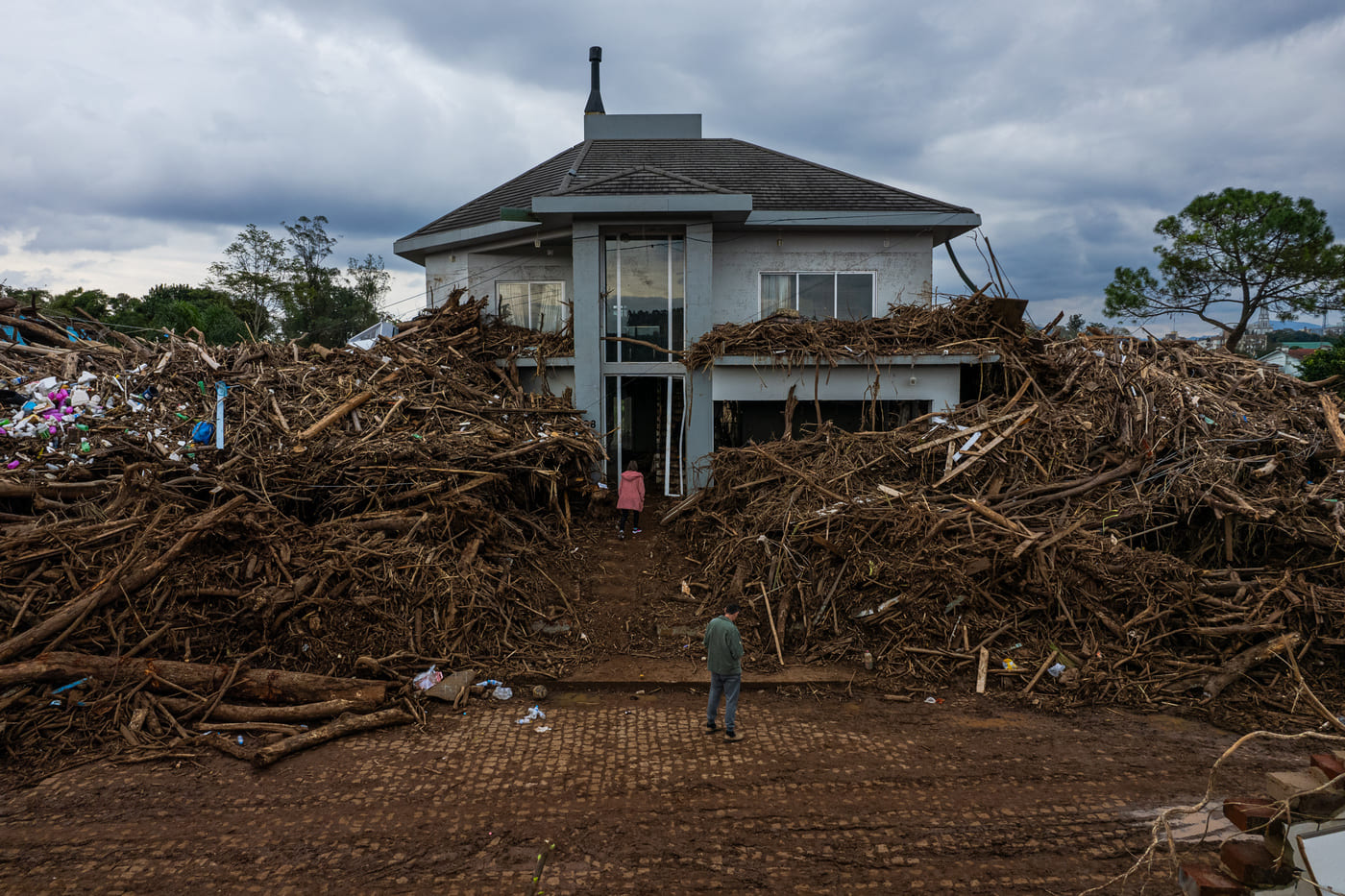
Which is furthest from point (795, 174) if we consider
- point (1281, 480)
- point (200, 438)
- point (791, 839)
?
point (791, 839)

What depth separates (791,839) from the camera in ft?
17.1

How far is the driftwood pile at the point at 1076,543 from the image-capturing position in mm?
8039

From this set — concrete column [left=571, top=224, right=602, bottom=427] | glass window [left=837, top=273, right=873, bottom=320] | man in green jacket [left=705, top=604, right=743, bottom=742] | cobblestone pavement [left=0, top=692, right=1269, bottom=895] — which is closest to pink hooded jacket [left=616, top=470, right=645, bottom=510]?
concrete column [left=571, top=224, right=602, bottom=427]

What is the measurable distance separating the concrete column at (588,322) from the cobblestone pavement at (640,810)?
8038mm

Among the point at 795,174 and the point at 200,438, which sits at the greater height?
the point at 795,174

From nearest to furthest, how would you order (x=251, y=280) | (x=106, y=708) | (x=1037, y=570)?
(x=106, y=708) → (x=1037, y=570) → (x=251, y=280)

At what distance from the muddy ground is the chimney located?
1941 cm

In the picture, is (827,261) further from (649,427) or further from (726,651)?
(726,651)

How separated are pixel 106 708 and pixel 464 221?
42.6 feet

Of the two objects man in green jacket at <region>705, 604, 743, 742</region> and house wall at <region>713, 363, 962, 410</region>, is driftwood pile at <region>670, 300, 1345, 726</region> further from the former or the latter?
man in green jacket at <region>705, 604, 743, 742</region>

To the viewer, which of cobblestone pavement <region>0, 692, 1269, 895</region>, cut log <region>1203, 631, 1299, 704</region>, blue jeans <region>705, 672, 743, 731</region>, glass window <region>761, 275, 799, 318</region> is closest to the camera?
cobblestone pavement <region>0, 692, 1269, 895</region>

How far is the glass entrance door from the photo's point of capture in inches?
575

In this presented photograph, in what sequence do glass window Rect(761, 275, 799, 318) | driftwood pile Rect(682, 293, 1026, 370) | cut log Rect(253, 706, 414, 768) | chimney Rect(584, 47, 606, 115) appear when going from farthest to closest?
1. chimney Rect(584, 47, 606, 115)
2. glass window Rect(761, 275, 799, 318)
3. driftwood pile Rect(682, 293, 1026, 370)
4. cut log Rect(253, 706, 414, 768)

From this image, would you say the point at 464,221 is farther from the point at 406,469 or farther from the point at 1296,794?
the point at 1296,794
